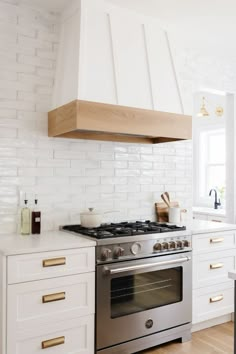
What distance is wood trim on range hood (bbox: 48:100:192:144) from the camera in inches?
98.9

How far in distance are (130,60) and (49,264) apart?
5.53 feet

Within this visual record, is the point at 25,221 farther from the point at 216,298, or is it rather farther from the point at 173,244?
the point at 216,298

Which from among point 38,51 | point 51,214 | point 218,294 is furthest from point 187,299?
point 38,51

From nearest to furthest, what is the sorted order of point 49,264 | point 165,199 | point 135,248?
point 49,264 < point 135,248 < point 165,199

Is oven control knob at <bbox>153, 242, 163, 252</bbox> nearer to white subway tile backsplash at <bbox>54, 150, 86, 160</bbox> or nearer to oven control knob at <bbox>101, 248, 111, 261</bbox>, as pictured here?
oven control knob at <bbox>101, 248, 111, 261</bbox>

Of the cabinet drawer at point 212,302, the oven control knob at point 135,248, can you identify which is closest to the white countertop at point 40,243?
the oven control knob at point 135,248

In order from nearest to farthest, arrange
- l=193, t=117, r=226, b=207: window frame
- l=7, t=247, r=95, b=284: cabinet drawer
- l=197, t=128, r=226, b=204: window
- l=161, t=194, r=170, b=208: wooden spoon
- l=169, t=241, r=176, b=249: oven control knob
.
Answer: l=7, t=247, r=95, b=284: cabinet drawer, l=169, t=241, r=176, b=249: oven control knob, l=161, t=194, r=170, b=208: wooden spoon, l=197, t=128, r=226, b=204: window, l=193, t=117, r=226, b=207: window frame

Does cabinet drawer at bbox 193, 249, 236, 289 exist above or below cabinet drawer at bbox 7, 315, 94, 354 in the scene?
above

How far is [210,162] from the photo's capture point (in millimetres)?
5832

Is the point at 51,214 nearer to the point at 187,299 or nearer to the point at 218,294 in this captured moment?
the point at 187,299

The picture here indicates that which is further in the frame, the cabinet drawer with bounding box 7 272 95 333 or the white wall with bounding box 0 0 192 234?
the white wall with bounding box 0 0 192 234

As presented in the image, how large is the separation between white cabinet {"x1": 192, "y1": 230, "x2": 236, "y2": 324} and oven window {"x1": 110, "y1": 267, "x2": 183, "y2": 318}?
245mm

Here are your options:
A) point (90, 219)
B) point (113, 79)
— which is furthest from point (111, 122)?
point (90, 219)

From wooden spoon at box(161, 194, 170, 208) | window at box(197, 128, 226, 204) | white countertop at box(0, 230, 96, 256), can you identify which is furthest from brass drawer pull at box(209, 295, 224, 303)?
window at box(197, 128, 226, 204)
